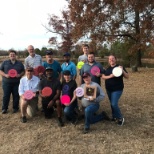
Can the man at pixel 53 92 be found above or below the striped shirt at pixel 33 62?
below

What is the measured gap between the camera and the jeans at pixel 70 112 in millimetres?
6238

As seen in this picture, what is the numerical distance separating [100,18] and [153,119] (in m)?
11.6

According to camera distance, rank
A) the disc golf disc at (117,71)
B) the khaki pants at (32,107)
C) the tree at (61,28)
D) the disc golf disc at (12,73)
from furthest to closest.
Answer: the tree at (61,28) < the disc golf disc at (12,73) < the khaki pants at (32,107) < the disc golf disc at (117,71)

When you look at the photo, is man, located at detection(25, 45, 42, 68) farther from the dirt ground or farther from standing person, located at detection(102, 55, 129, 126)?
standing person, located at detection(102, 55, 129, 126)

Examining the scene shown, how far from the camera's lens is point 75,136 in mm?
5609

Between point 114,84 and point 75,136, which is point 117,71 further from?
point 75,136

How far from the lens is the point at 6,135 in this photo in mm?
5801

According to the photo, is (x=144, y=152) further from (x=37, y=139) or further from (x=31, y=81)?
(x=31, y=81)

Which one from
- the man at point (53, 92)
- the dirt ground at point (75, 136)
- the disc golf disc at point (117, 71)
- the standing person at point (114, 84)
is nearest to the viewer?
the dirt ground at point (75, 136)

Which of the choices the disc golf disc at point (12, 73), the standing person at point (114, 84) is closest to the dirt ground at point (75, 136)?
the standing person at point (114, 84)

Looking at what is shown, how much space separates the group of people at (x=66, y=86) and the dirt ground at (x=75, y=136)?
0.79ft

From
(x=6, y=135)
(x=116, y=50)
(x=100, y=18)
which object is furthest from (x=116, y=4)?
(x=6, y=135)

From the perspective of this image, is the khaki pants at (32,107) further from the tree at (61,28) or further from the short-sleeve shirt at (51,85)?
the tree at (61,28)

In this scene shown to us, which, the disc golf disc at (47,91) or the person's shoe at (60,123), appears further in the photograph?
the disc golf disc at (47,91)
